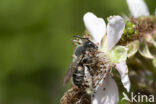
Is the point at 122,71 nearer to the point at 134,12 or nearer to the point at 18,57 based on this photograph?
the point at 134,12

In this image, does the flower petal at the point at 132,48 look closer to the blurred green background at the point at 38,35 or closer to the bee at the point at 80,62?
the bee at the point at 80,62

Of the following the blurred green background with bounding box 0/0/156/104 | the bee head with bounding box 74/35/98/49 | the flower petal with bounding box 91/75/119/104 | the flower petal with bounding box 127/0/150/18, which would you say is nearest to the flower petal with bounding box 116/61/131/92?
the flower petal with bounding box 91/75/119/104

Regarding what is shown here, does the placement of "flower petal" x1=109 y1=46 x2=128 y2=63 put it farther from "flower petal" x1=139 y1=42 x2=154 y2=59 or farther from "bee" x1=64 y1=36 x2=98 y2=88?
"flower petal" x1=139 y1=42 x2=154 y2=59

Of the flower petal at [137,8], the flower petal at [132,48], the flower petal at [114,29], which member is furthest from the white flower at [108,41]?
the flower petal at [137,8]

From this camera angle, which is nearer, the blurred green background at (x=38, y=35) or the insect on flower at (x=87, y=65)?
the insect on flower at (x=87, y=65)

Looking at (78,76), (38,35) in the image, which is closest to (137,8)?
(78,76)

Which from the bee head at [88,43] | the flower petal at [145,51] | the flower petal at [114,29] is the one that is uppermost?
the flower petal at [114,29]

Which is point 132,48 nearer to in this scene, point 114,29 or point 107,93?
point 114,29
